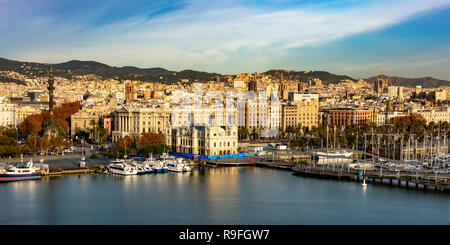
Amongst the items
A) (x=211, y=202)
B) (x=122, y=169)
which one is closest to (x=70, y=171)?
(x=122, y=169)

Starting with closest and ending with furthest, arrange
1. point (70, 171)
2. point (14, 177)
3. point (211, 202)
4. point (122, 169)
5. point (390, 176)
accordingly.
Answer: point (211, 202)
point (14, 177)
point (390, 176)
point (70, 171)
point (122, 169)

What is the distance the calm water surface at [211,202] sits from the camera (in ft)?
65.4

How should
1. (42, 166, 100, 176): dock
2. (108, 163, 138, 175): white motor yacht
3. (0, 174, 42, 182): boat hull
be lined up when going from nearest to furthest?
(0, 174, 42, 182): boat hull, (42, 166, 100, 176): dock, (108, 163, 138, 175): white motor yacht

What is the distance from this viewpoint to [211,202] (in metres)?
22.8

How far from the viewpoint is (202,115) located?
52781mm

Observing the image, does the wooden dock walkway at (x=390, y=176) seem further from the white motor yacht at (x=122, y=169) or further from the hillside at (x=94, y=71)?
the hillside at (x=94, y=71)

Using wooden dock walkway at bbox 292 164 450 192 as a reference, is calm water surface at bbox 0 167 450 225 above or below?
below

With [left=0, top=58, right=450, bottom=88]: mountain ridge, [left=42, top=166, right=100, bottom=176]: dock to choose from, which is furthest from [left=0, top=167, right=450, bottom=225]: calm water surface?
[left=0, top=58, right=450, bottom=88]: mountain ridge

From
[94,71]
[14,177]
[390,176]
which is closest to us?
[14,177]

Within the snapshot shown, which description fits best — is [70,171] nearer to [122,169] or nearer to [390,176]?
[122,169]

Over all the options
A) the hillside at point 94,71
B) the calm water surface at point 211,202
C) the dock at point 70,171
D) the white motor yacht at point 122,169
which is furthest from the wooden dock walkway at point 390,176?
the hillside at point 94,71

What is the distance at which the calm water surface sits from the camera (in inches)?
784

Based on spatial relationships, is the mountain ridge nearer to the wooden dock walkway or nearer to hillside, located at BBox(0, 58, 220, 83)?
hillside, located at BBox(0, 58, 220, 83)
